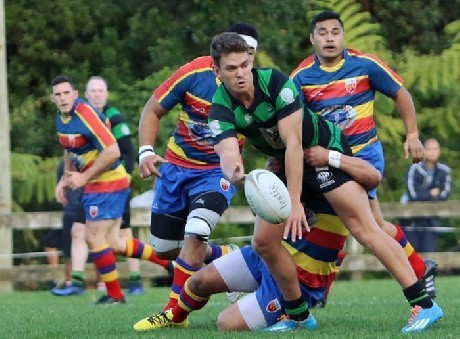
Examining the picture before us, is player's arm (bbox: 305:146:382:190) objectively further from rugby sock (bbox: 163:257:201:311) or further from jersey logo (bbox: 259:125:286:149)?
rugby sock (bbox: 163:257:201:311)

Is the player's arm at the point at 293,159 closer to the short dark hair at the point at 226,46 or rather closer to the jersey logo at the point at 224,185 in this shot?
the short dark hair at the point at 226,46

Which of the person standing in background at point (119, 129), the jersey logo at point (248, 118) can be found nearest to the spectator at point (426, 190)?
the person standing in background at point (119, 129)

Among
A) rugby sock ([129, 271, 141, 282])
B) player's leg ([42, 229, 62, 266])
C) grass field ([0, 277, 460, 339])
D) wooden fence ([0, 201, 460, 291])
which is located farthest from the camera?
player's leg ([42, 229, 62, 266])

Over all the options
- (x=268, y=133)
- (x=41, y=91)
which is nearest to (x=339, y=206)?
(x=268, y=133)

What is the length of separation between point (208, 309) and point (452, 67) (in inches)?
417

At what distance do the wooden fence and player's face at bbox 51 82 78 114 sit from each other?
4.40 m

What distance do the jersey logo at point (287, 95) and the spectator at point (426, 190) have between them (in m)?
9.33

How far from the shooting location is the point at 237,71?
738 centimetres

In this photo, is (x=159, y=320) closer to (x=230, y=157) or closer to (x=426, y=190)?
(x=230, y=157)

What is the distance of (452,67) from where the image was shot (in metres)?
20.2

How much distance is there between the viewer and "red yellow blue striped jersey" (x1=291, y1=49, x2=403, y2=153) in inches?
369

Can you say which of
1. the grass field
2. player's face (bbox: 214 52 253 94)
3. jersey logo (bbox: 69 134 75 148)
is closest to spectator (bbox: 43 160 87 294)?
the grass field

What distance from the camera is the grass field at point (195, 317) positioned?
7.77m

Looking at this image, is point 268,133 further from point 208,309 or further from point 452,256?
point 452,256
